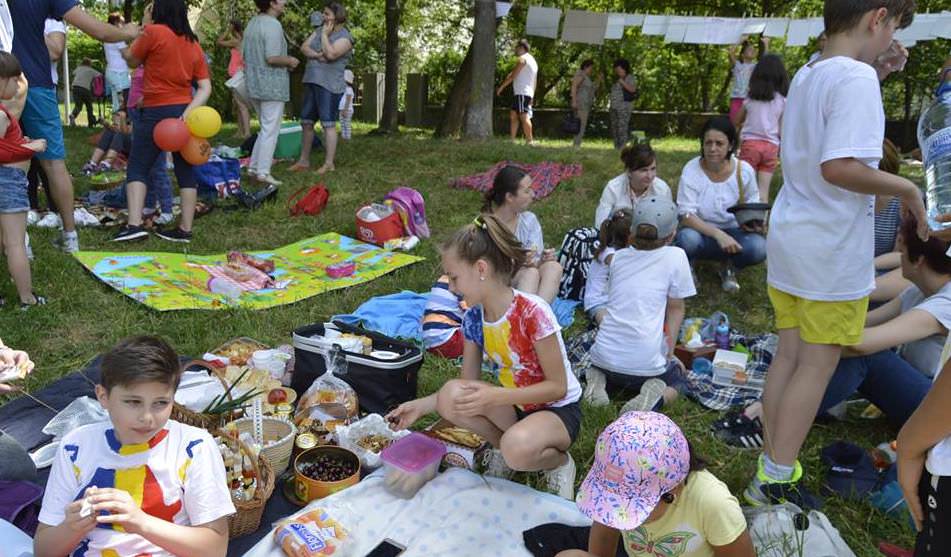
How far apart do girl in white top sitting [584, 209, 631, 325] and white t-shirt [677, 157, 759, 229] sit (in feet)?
2.23

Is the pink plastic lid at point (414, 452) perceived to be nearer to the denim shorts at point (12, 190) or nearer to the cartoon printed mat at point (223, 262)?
the cartoon printed mat at point (223, 262)

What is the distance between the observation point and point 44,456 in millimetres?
2596

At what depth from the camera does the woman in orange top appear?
491 centimetres

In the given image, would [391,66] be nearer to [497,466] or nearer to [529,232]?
[529,232]

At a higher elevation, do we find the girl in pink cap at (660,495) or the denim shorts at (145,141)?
the denim shorts at (145,141)

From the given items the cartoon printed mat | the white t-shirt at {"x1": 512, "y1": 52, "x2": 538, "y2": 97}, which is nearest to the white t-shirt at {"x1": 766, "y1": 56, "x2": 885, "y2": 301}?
the cartoon printed mat

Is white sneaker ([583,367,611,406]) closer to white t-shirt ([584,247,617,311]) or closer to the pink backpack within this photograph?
white t-shirt ([584,247,617,311])

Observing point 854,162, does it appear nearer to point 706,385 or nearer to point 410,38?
point 706,385

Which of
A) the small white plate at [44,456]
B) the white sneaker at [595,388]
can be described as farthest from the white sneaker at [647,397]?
the small white plate at [44,456]

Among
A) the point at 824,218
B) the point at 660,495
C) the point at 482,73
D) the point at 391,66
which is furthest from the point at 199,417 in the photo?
the point at 391,66

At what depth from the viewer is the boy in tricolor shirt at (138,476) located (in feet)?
5.79

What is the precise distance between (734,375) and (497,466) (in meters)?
1.49

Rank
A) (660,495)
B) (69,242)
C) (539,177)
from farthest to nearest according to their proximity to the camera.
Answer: (539,177) → (69,242) → (660,495)

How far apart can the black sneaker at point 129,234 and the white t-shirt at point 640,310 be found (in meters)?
3.53
